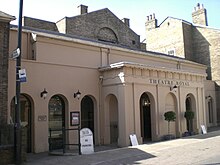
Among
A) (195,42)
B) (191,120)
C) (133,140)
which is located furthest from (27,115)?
(195,42)

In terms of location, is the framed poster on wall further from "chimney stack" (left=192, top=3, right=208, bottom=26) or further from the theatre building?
"chimney stack" (left=192, top=3, right=208, bottom=26)

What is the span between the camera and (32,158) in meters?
12.7

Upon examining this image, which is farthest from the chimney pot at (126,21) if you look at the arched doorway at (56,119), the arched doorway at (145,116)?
the arched doorway at (56,119)

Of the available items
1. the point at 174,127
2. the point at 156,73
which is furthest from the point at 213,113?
the point at 156,73

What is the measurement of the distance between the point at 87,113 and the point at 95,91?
4.40ft

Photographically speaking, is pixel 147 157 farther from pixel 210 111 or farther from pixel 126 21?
pixel 126 21

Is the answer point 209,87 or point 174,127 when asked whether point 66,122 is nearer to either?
point 174,127

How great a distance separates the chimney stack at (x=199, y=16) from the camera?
32312 millimetres

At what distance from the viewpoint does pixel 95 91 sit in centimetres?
1741

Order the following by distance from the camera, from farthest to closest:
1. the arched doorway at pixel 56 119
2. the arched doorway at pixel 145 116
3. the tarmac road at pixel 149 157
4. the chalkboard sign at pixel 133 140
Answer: the arched doorway at pixel 145 116 < the chalkboard sign at pixel 133 140 < the arched doorway at pixel 56 119 < the tarmac road at pixel 149 157

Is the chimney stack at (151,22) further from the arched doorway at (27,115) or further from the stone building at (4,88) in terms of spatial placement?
the stone building at (4,88)

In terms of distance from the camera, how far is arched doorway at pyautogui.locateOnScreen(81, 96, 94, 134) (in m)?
17.2

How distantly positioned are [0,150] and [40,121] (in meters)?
3.91

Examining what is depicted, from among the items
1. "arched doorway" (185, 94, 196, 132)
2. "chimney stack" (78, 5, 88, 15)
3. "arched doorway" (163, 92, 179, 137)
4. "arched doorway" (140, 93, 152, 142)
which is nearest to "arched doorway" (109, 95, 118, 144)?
"arched doorway" (140, 93, 152, 142)
